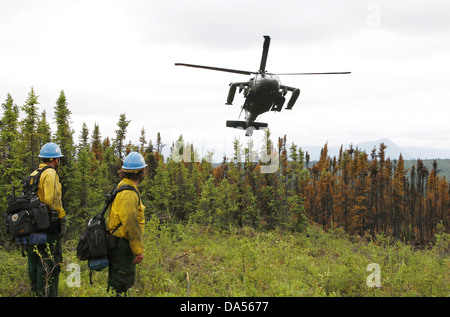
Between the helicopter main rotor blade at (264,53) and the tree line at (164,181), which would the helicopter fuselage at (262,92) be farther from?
the tree line at (164,181)

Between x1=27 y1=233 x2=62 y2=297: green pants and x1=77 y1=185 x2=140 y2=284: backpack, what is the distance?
108cm

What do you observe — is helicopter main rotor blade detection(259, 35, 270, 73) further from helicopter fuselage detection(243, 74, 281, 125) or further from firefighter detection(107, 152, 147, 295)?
firefighter detection(107, 152, 147, 295)

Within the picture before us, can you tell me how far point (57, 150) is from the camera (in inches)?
216

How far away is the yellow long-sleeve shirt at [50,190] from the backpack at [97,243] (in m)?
1.11

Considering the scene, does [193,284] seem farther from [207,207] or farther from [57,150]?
[207,207]

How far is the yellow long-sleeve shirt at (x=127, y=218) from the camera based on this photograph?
13.9ft

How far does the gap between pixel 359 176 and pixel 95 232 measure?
6909 cm

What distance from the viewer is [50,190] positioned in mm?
4977

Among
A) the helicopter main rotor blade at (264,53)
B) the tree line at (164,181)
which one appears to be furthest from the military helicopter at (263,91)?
the tree line at (164,181)

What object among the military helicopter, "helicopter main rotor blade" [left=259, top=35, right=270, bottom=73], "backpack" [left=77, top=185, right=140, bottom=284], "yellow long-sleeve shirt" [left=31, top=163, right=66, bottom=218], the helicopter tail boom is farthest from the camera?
the helicopter tail boom

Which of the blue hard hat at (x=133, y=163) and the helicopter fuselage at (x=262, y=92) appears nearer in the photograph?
the blue hard hat at (x=133, y=163)

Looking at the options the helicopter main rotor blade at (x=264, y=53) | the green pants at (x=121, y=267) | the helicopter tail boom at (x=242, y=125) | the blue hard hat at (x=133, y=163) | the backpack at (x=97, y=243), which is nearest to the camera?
the backpack at (x=97, y=243)

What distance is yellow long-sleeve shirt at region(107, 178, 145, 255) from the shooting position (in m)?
4.22

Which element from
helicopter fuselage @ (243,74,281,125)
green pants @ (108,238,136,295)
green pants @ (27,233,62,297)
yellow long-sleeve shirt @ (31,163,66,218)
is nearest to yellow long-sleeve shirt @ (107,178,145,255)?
green pants @ (108,238,136,295)
